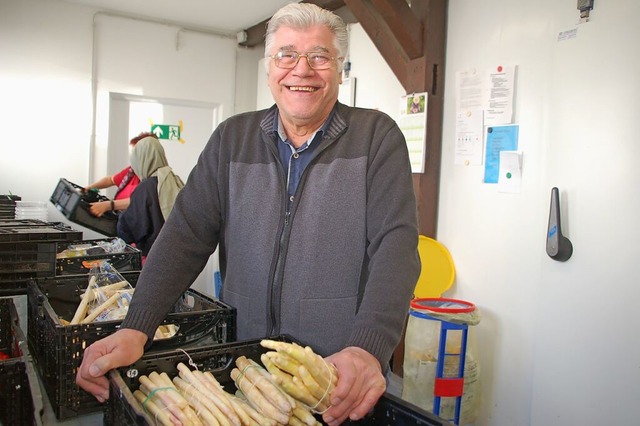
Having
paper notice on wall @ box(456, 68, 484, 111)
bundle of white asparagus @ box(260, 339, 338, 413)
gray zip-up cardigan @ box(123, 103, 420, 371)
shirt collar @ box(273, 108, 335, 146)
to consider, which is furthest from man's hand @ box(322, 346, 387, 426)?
paper notice on wall @ box(456, 68, 484, 111)

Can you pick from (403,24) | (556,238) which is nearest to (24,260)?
(556,238)

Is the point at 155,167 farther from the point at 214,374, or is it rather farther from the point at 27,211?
the point at 214,374

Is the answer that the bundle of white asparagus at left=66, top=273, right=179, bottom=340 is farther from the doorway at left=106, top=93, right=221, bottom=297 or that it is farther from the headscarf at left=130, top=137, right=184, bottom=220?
the doorway at left=106, top=93, right=221, bottom=297

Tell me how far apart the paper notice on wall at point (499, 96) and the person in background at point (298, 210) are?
154 cm

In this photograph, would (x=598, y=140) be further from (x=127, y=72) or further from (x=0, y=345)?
(x=127, y=72)

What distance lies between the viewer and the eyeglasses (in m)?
1.35

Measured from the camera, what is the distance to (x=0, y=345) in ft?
5.10

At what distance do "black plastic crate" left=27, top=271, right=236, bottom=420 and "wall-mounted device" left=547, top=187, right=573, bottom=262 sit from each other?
1.57 metres

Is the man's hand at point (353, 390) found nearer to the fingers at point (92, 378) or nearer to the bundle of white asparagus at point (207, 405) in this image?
the bundle of white asparagus at point (207, 405)

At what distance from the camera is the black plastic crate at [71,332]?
1.18 m

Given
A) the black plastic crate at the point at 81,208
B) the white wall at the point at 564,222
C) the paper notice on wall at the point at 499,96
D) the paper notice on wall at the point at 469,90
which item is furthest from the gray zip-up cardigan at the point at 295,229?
the black plastic crate at the point at 81,208

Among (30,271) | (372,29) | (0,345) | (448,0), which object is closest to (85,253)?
(30,271)

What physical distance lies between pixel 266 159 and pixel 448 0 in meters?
2.23

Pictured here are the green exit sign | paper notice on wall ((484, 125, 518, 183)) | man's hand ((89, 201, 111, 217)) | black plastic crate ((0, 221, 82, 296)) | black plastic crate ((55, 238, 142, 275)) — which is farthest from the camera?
the green exit sign
